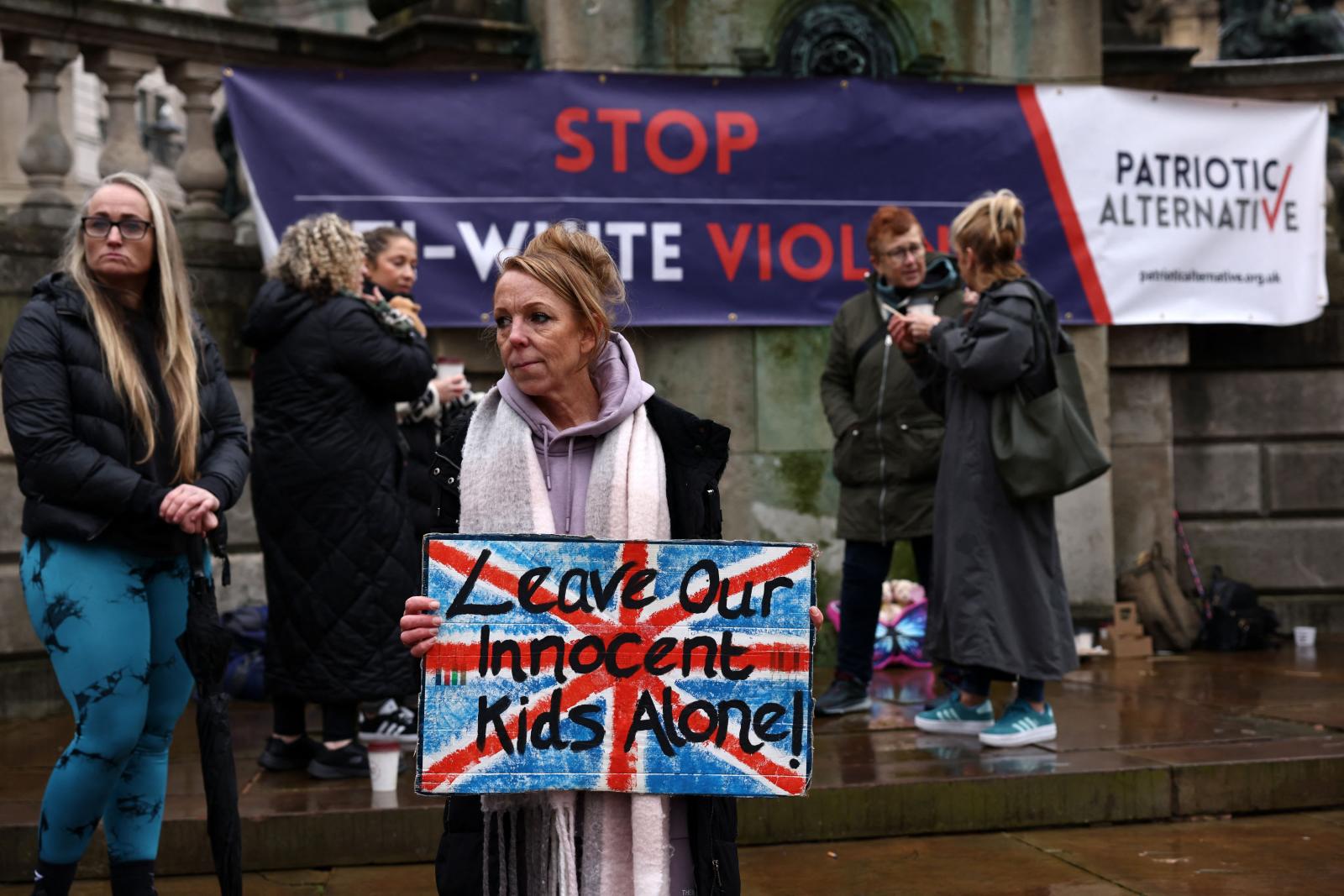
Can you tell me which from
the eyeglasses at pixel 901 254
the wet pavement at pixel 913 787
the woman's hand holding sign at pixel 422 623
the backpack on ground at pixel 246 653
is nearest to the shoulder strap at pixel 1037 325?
Answer: the eyeglasses at pixel 901 254

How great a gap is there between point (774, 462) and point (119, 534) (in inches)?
187

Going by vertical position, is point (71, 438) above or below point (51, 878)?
above

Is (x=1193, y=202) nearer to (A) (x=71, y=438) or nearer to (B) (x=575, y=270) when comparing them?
(A) (x=71, y=438)

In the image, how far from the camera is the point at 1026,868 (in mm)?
5207

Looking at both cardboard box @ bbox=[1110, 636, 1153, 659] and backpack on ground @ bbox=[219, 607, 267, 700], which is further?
cardboard box @ bbox=[1110, 636, 1153, 659]

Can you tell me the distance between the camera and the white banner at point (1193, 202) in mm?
8844

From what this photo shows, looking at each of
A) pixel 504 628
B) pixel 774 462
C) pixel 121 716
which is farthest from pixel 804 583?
pixel 774 462

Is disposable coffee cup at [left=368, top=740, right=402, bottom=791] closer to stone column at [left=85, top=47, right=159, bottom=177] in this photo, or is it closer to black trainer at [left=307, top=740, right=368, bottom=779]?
black trainer at [left=307, top=740, right=368, bottom=779]

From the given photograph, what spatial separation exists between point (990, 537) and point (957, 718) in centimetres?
78

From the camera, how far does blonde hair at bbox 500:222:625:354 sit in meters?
3.11

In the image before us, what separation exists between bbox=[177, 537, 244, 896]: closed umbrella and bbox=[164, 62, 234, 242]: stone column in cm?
435

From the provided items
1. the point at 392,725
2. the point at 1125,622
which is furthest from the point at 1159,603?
the point at 392,725

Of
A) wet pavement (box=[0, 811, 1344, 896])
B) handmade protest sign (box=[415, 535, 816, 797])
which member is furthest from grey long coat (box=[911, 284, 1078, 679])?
handmade protest sign (box=[415, 535, 816, 797])

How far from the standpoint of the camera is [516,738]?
2953mm
